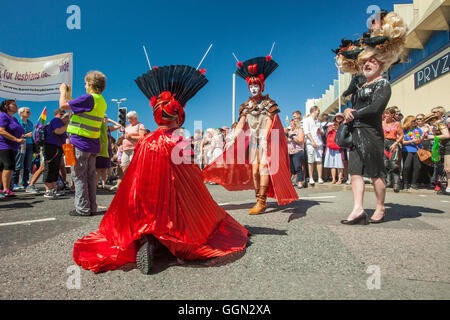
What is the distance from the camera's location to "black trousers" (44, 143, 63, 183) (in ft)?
17.5

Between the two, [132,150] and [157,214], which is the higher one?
[132,150]

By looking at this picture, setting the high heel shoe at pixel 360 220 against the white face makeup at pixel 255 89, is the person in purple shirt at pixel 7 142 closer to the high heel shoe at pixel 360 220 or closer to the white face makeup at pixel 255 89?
the white face makeup at pixel 255 89

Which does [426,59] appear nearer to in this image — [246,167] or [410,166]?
[410,166]

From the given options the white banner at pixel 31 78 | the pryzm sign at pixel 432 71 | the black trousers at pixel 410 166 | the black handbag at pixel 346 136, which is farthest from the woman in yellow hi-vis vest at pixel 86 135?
the pryzm sign at pixel 432 71

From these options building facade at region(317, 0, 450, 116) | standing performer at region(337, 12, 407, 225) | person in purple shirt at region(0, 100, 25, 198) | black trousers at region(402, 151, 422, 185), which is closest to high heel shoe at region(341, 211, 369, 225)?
standing performer at region(337, 12, 407, 225)

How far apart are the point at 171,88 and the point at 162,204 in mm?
985

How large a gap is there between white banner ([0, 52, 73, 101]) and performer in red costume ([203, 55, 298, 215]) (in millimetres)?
6091

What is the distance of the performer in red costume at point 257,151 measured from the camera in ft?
13.1

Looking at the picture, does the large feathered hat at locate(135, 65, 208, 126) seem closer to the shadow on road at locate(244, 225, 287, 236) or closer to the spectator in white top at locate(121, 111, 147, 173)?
the shadow on road at locate(244, 225, 287, 236)

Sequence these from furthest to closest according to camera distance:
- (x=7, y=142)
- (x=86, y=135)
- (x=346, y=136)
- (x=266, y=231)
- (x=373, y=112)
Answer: (x=7, y=142) → (x=86, y=135) → (x=346, y=136) → (x=373, y=112) → (x=266, y=231)

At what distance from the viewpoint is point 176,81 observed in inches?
90.9

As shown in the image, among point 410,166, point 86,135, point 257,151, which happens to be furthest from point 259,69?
point 410,166

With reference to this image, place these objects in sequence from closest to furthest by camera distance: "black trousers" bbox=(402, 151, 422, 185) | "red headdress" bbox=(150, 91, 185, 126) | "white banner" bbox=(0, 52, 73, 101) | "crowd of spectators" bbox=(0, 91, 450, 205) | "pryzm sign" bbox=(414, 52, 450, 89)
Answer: "red headdress" bbox=(150, 91, 185, 126) → "crowd of spectators" bbox=(0, 91, 450, 205) → "black trousers" bbox=(402, 151, 422, 185) → "white banner" bbox=(0, 52, 73, 101) → "pryzm sign" bbox=(414, 52, 450, 89)

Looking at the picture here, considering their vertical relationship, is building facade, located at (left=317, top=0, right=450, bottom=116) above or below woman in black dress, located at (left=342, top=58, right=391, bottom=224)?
above
